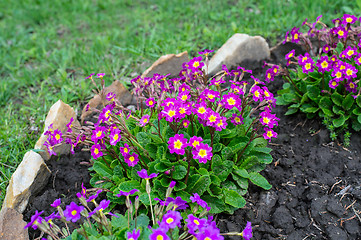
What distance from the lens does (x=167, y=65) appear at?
13.5 feet

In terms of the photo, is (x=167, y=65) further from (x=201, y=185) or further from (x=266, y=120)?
(x=201, y=185)

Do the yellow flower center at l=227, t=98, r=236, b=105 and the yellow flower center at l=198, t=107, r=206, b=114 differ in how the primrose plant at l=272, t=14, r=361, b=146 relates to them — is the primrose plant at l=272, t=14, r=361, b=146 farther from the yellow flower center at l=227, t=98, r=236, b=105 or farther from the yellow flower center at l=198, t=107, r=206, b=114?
the yellow flower center at l=198, t=107, r=206, b=114

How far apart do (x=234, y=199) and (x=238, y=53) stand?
2035mm

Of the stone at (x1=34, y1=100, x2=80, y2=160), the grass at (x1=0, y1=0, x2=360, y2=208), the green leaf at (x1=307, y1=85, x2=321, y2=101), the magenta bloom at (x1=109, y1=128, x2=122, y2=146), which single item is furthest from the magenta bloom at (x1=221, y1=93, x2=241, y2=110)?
the grass at (x1=0, y1=0, x2=360, y2=208)

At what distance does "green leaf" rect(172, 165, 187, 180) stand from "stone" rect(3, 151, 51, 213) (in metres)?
1.20

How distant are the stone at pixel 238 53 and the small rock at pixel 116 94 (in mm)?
965

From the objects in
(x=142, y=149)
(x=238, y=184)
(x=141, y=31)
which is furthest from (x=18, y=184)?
(x=141, y=31)

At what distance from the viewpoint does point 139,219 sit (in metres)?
2.47

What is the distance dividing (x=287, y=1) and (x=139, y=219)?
4.15 meters

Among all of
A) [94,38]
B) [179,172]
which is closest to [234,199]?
[179,172]

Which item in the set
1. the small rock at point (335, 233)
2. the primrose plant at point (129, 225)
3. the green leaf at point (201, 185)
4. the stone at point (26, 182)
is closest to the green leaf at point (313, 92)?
the small rock at point (335, 233)

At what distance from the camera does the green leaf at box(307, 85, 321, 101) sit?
11.4 feet

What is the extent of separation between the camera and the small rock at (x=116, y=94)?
3824mm

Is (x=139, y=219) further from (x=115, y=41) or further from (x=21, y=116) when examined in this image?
(x=115, y=41)
